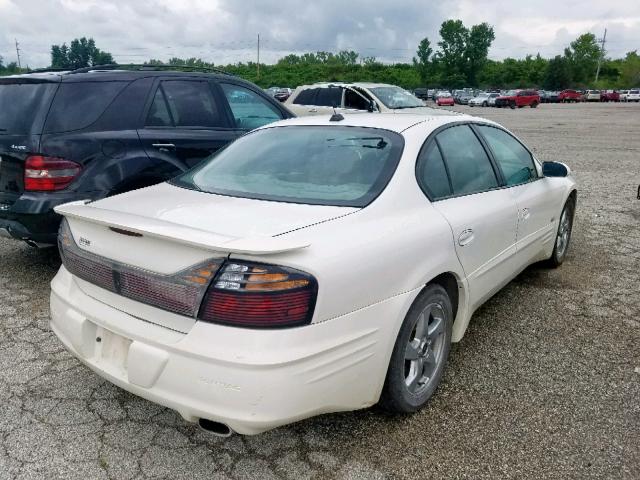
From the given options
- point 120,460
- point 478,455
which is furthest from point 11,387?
point 478,455

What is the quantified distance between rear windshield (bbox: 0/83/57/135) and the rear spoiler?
2.14m

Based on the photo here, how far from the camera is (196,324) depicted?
2027 millimetres

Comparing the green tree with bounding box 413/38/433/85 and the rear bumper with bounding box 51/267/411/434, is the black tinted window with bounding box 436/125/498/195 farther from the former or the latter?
the green tree with bounding box 413/38/433/85

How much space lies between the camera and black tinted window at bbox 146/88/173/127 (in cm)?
464

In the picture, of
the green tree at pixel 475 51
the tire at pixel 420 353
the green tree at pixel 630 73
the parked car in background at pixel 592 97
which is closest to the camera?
the tire at pixel 420 353

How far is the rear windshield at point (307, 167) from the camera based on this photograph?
8.64 ft

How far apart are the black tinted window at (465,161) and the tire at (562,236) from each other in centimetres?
151

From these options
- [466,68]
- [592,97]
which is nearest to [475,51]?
[466,68]

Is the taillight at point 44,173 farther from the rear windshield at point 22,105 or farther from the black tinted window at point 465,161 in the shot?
the black tinted window at point 465,161

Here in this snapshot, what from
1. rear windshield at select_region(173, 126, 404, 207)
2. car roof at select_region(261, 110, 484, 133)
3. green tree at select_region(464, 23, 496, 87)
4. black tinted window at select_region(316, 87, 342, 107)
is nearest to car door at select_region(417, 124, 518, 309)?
car roof at select_region(261, 110, 484, 133)

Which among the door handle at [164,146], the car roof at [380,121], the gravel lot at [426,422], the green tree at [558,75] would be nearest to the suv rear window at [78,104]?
the door handle at [164,146]

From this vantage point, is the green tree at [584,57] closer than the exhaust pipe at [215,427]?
No

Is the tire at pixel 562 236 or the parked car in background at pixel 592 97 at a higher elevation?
the parked car in background at pixel 592 97

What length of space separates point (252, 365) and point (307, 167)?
129cm
